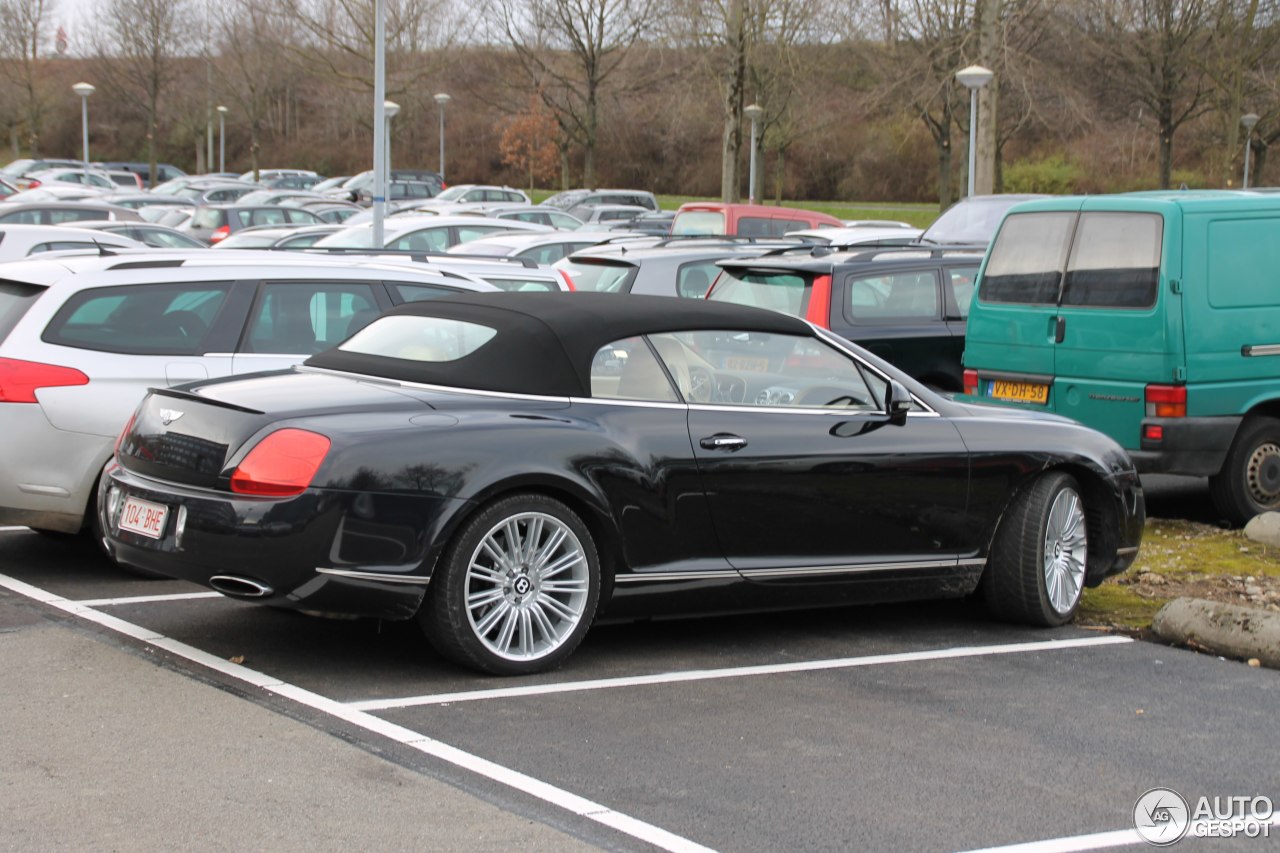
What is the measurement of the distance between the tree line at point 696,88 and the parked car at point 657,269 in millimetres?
16891

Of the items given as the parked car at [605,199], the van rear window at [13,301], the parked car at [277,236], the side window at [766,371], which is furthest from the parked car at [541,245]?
the parked car at [605,199]

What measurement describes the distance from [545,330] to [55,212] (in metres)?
20.6

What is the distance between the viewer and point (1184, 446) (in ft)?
32.4

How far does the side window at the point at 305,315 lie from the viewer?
340 inches

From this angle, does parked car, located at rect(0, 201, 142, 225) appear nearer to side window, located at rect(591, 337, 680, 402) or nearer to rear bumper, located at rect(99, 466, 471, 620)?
side window, located at rect(591, 337, 680, 402)

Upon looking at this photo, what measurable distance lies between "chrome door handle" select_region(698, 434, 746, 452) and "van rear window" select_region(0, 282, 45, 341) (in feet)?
11.8

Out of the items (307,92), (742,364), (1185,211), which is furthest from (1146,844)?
(307,92)

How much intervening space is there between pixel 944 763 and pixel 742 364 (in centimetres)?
227

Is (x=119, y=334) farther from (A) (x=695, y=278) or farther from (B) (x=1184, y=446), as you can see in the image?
(A) (x=695, y=278)

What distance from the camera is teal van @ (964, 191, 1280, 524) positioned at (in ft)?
32.3

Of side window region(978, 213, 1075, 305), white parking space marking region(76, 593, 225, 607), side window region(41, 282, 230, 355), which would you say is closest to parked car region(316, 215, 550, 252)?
side window region(978, 213, 1075, 305)

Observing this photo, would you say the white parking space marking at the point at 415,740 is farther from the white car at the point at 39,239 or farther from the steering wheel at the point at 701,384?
the white car at the point at 39,239

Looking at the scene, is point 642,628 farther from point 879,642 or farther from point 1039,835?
point 1039,835

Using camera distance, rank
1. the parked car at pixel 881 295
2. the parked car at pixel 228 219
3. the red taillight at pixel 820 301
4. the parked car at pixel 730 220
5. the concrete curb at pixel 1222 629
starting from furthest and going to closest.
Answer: the parked car at pixel 228 219 → the parked car at pixel 730 220 → the parked car at pixel 881 295 → the red taillight at pixel 820 301 → the concrete curb at pixel 1222 629
